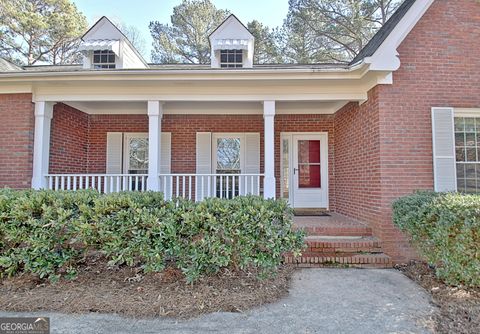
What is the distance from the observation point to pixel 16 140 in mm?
6141

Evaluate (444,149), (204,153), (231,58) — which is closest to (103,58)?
(231,58)

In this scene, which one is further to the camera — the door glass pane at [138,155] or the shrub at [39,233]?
the door glass pane at [138,155]

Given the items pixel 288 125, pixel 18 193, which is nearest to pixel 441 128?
pixel 288 125

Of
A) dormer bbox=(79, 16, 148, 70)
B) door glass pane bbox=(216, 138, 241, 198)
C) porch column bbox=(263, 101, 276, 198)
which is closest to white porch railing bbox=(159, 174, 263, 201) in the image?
porch column bbox=(263, 101, 276, 198)

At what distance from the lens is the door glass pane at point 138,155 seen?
8.35m

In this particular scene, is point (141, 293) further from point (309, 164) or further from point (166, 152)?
point (309, 164)

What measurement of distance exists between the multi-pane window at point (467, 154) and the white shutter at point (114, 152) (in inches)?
310

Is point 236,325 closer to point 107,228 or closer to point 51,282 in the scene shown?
point 107,228

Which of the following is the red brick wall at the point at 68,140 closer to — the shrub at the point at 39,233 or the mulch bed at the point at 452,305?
the shrub at the point at 39,233

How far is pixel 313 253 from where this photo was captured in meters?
5.21

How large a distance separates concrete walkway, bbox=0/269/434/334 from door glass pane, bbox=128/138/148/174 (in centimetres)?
524

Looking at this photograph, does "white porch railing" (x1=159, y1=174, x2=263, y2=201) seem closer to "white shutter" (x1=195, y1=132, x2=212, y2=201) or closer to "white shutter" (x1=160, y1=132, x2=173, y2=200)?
"white shutter" (x1=160, y1=132, x2=173, y2=200)

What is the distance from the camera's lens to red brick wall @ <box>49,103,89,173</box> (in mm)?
6961

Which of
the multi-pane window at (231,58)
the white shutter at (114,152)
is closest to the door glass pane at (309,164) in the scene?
the multi-pane window at (231,58)
